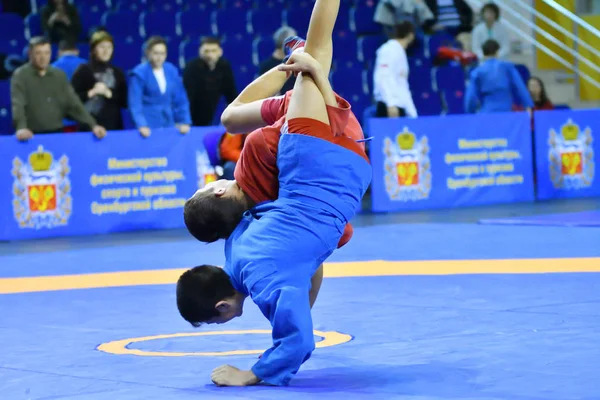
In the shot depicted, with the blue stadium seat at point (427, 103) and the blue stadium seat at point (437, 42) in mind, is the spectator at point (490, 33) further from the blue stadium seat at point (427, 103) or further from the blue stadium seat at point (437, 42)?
the blue stadium seat at point (427, 103)

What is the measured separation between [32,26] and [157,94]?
345 centimetres

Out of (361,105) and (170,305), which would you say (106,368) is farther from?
(361,105)

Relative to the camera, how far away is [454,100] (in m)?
15.4

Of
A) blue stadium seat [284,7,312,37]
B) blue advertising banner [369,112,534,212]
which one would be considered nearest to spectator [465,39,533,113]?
blue advertising banner [369,112,534,212]

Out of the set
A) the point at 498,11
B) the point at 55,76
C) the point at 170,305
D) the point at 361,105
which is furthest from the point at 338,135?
the point at 498,11

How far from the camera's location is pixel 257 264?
4371 millimetres

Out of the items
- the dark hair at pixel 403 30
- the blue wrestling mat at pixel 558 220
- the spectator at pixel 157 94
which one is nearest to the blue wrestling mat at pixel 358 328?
the blue wrestling mat at pixel 558 220

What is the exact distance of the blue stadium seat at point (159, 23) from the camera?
1527 centimetres

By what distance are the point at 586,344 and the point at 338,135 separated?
1370mm

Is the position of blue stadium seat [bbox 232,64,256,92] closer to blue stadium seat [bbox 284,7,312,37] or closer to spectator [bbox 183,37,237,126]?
blue stadium seat [bbox 284,7,312,37]

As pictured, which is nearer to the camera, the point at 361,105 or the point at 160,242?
the point at 160,242

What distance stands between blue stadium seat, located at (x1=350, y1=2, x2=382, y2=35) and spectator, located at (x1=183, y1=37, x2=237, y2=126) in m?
3.96

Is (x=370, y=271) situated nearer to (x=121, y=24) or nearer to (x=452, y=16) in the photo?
(x=121, y=24)

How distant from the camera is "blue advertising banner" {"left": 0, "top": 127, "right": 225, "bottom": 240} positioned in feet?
36.0
